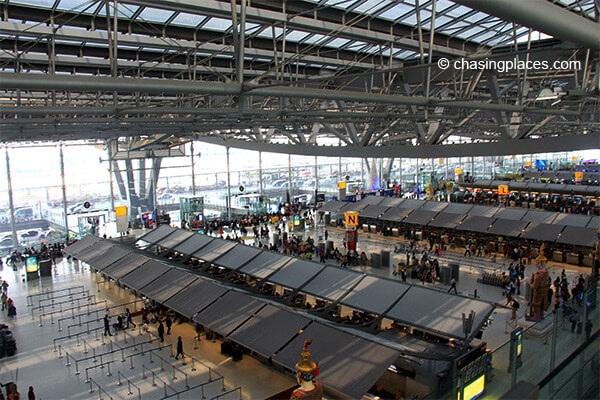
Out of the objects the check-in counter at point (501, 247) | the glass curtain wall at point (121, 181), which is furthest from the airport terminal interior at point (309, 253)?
the glass curtain wall at point (121, 181)

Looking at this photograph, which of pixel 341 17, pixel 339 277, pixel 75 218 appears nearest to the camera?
pixel 341 17

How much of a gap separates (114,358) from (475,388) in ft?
33.5

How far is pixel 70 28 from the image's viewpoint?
1127 centimetres

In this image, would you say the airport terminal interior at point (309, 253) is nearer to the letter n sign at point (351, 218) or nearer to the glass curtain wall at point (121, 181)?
the letter n sign at point (351, 218)

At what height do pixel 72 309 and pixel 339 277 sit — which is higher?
pixel 339 277

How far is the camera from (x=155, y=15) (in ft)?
37.3

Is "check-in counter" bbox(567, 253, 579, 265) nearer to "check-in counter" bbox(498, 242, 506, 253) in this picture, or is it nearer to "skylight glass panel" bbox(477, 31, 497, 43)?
"check-in counter" bbox(498, 242, 506, 253)

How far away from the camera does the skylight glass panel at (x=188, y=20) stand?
1172 centimetres

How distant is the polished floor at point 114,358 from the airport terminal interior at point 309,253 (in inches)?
3.2

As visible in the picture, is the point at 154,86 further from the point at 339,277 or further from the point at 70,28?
the point at 339,277

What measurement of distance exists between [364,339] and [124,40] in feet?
30.2

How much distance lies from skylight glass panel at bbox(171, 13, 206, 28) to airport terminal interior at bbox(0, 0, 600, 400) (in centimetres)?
7

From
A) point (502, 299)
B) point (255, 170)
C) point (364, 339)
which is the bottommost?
point (502, 299)

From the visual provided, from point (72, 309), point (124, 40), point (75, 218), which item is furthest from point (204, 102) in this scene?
point (75, 218)
